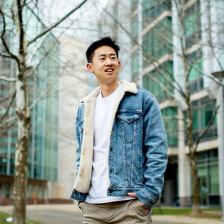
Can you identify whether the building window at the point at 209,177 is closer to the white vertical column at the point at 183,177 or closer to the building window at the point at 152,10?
the white vertical column at the point at 183,177

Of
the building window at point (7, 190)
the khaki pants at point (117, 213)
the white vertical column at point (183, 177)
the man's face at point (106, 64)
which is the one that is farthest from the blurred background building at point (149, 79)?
the khaki pants at point (117, 213)

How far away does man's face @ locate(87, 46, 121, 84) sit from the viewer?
3.45 m

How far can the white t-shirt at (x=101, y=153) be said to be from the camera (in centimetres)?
320

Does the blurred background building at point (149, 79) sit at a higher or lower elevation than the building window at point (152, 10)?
lower

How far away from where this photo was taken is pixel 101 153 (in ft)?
10.9

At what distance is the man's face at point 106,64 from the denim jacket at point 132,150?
0.15m

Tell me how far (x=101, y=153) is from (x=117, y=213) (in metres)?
0.46

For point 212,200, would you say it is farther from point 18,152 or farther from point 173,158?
point 18,152

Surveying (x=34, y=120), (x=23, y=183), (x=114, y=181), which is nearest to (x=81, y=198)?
(x=114, y=181)

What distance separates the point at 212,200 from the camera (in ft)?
110

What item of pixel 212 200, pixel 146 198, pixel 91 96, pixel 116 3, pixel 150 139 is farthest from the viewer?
pixel 212 200

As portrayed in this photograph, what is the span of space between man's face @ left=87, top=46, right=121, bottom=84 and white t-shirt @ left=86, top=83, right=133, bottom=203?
13 cm

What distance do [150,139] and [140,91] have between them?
403 millimetres

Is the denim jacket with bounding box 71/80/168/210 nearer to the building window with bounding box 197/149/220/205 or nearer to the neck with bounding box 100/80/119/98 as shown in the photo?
the neck with bounding box 100/80/119/98
